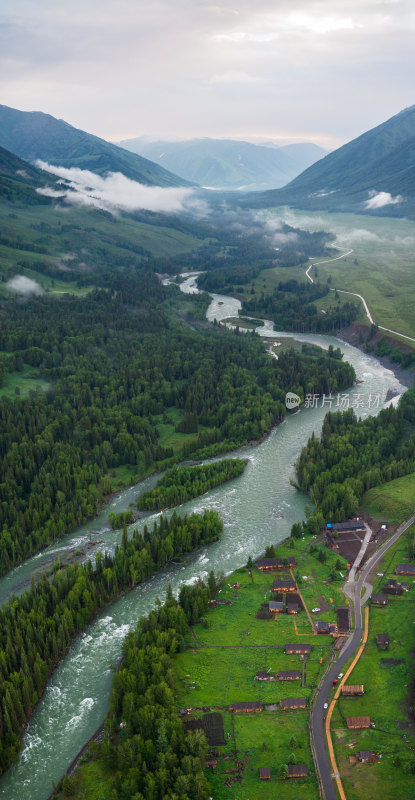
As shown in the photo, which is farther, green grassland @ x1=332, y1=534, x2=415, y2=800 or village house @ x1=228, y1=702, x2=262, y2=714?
village house @ x1=228, y1=702, x2=262, y2=714

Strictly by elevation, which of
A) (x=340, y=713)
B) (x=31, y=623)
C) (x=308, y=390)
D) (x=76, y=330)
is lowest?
(x=340, y=713)

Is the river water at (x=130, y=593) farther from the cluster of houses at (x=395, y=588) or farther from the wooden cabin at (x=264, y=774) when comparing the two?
the cluster of houses at (x=395, y=588)

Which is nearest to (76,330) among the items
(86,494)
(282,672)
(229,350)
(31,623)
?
(229,350)

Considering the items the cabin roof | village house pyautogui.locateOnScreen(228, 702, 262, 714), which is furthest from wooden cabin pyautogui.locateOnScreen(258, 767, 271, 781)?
the cabin roof

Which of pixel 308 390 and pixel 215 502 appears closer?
pixel 215 502

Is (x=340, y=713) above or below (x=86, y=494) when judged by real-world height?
below

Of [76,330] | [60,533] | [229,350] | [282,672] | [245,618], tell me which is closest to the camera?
[282,672]

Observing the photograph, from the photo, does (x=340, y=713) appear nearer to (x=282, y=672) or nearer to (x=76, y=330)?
(x=282, y=672)

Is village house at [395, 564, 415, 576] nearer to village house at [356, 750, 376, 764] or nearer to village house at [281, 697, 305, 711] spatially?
village house at [281, 697, 305, 711]
